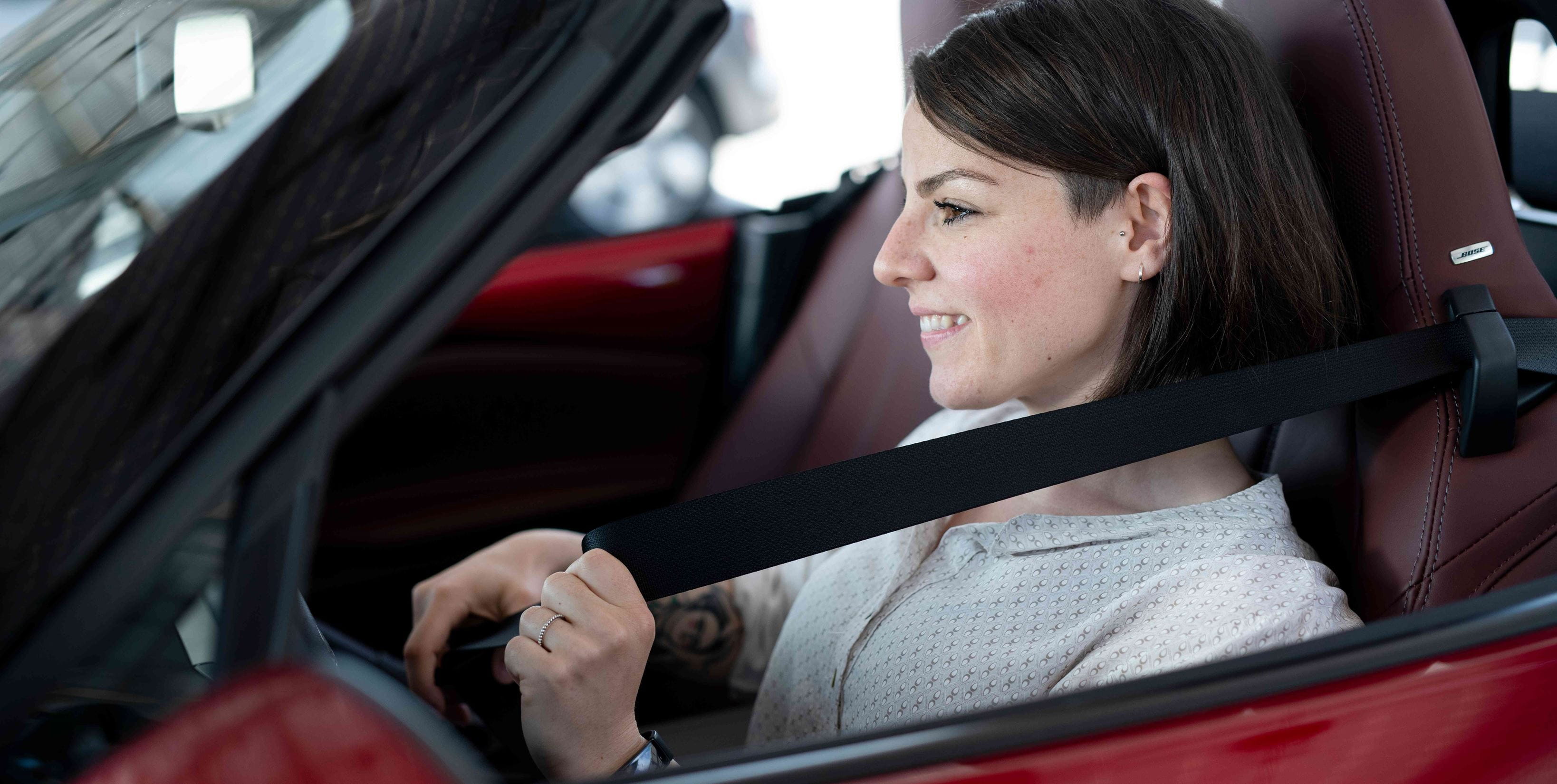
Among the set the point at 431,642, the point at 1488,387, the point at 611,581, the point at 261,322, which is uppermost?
the point at 261,322

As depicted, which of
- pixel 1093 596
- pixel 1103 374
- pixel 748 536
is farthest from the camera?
pixel 1103 374

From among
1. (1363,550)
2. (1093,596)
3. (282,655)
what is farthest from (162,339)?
(1363,550)

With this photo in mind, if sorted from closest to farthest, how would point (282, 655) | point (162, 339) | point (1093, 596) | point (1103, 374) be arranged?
point (282, 655) < point (162, 339) < point (1093, 596) < point (1103, 374)

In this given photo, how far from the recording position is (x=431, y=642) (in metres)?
1.15

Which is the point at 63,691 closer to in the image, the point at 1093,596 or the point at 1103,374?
the point at 1093,596

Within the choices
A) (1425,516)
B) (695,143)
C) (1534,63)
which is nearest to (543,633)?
(1425,516)

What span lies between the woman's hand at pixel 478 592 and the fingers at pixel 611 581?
0.34 m

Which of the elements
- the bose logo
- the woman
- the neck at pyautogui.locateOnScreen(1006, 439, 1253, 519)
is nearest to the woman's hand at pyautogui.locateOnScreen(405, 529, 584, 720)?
the woman

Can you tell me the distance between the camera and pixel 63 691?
0.60 metres

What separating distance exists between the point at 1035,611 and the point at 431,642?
65 centimetres

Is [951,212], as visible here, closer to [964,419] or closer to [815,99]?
[964,419]

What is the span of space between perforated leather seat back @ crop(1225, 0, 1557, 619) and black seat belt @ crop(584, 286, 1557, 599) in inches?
1.4

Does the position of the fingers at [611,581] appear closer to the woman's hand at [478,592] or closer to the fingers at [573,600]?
the fingers at [573,600]

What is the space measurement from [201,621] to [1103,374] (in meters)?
0.84
